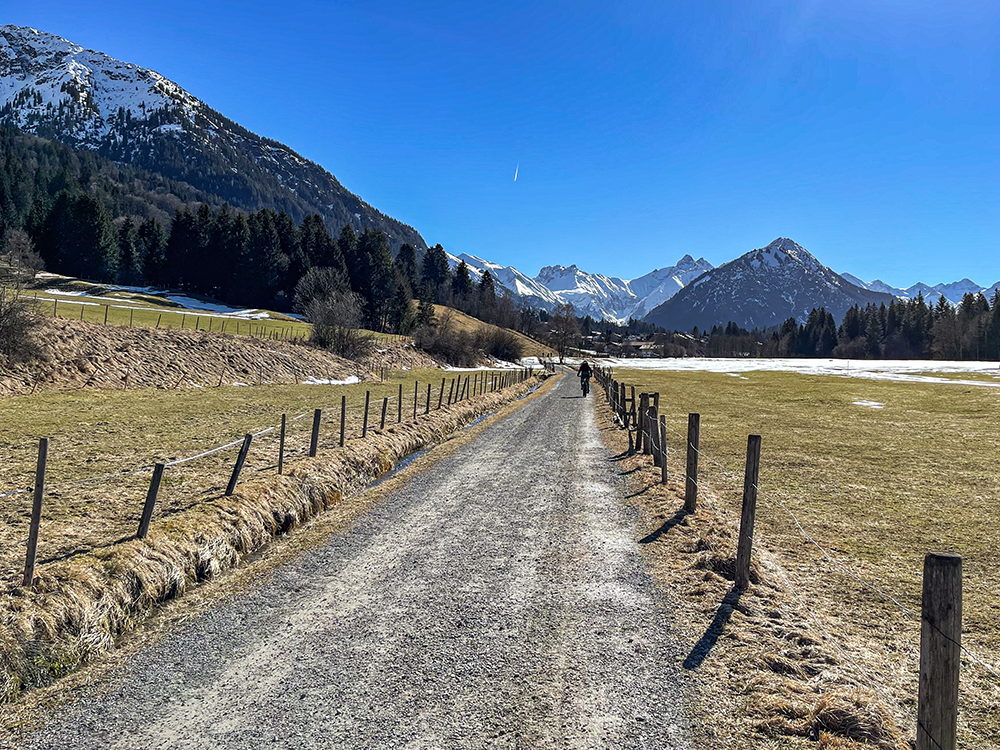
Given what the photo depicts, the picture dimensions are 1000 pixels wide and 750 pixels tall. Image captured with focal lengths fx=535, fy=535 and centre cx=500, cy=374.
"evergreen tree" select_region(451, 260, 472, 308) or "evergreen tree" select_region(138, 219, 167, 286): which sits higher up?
"evergreen tree" select_region(451, 260, 472, 308)

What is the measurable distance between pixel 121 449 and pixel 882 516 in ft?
67.8

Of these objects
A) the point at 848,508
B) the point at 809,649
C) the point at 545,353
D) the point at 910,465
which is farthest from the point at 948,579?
the point at 545,353

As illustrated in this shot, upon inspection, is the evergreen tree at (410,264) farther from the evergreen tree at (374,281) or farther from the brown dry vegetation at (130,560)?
the brown dry vegetation at (130,560)

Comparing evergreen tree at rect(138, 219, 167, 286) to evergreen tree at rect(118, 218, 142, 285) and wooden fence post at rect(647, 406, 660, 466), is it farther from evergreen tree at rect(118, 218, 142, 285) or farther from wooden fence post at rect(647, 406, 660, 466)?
wooden fence post at rect(647, 406, 660, 466)

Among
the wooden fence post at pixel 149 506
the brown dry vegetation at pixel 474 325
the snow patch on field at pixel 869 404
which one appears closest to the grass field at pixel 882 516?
the snow patch on field at pixel 869 404

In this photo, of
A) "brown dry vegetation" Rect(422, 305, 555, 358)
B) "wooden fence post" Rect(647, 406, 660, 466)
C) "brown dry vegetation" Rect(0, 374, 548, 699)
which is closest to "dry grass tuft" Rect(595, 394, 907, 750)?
"wooden fence post" Rect(647, 406, 660, 466)

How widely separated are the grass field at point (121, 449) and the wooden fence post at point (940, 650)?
10022 mm

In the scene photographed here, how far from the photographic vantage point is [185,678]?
6105 mm

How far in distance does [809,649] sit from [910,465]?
1536 cm

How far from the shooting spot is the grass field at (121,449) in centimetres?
945

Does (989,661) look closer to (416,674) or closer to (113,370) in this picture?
(416,674)

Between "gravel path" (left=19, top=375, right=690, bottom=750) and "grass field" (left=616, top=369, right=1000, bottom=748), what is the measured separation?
2.62m

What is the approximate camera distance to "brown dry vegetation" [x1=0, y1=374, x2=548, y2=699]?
622 centimetres

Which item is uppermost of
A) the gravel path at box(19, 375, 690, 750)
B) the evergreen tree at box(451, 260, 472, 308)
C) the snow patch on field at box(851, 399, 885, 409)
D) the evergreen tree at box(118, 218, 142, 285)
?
the evergreen tree at box(451, 260, 472, 308)
